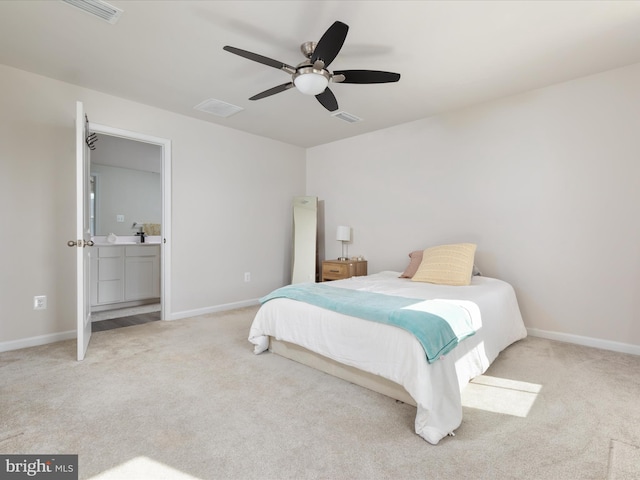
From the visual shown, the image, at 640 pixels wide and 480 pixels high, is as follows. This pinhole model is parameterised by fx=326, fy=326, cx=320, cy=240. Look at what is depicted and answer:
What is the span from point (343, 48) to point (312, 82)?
0.48m

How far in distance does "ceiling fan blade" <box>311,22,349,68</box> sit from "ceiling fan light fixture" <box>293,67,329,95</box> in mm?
86

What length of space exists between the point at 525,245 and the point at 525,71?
1637 millimetres

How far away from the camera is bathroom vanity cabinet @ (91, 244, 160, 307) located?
460 cm

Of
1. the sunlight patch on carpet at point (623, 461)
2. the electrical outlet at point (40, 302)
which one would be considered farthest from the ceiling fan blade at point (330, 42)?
the electrical outlet at point (40, 302)

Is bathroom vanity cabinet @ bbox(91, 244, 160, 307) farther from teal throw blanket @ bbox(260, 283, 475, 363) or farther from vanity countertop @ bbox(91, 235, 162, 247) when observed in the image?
teal throw blanket @ bbox(260, 283, 475, 363)

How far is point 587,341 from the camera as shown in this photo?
3012 mm

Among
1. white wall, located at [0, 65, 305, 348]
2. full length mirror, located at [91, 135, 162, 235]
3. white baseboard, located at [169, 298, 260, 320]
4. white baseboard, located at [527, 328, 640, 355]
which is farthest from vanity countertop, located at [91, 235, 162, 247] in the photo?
white baseboard, located at [527, 328, 640, 355]

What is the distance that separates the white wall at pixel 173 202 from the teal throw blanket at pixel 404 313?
204 centimetres

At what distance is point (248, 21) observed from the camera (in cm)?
223

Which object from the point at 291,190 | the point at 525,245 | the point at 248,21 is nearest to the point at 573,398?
the point at 525,245

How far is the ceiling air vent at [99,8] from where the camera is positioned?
81.4 inches

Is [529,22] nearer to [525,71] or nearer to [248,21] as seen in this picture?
[525,71]

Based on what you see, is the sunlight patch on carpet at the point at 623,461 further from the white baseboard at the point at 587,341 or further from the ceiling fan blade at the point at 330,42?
the ceiling fan blade at the point at 330,42

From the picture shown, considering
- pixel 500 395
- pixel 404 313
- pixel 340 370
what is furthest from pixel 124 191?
pixel 500 395
